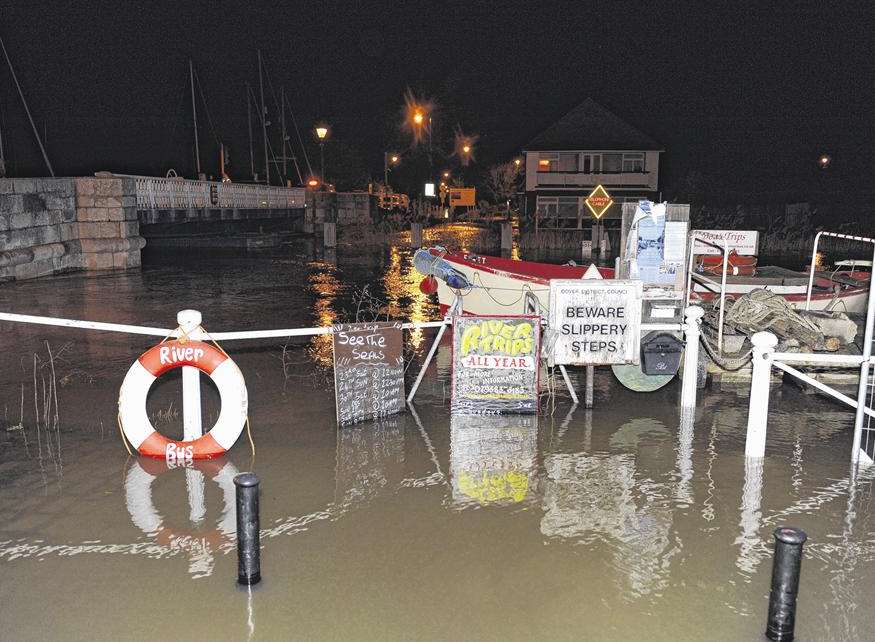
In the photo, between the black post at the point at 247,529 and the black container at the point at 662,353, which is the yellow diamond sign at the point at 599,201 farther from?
the black post at the point at 247,529

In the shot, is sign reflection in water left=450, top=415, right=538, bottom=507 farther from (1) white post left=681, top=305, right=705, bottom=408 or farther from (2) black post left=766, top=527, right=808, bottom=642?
(2) black post left=766, top=527, right=808, bottom=642

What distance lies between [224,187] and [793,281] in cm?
2316

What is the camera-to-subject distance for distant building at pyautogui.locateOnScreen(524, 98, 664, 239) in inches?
2116

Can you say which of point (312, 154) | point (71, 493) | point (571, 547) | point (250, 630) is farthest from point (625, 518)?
point (312, 154)

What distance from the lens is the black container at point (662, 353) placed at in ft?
29.5

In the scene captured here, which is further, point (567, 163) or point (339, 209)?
point (567, 163)

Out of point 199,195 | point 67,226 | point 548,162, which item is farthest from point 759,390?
Answer: point 548,162

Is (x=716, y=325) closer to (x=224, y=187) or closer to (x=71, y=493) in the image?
(x=71, y=493)

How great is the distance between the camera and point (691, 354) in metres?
8.65

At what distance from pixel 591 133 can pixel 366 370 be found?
170 feet

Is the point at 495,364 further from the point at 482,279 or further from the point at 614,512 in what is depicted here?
the point at 482,279

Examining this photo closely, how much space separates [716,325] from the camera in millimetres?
10422

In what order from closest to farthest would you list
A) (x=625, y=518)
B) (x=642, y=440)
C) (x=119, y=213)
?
(x=625, y=518) < (x=642, y=440) < (x=119, y=213)

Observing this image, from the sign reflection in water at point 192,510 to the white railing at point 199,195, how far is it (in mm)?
19409
